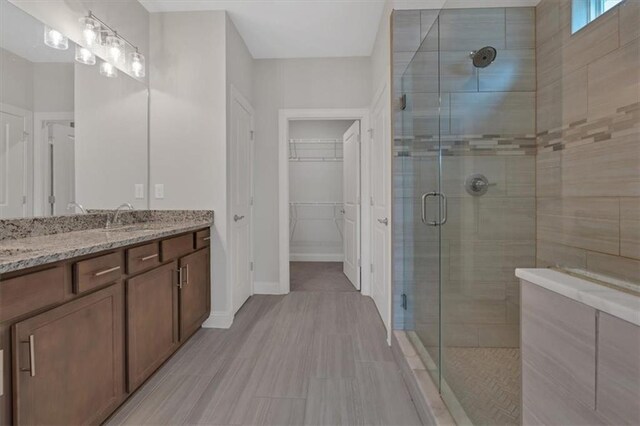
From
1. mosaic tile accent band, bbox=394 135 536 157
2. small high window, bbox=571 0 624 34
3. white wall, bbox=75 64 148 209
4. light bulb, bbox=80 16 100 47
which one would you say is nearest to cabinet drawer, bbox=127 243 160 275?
white wall, bbox=75 64 148 209

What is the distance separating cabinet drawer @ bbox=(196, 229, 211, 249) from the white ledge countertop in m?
2.08

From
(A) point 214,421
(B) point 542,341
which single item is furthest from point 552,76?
(A) point 214,421

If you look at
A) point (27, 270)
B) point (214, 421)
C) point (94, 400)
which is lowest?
point (214, 421)

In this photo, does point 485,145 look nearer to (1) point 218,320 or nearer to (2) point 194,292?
(2) point 194,292

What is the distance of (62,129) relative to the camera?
68.6 inches

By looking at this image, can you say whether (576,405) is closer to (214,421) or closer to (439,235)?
(439,235)

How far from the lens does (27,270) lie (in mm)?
984

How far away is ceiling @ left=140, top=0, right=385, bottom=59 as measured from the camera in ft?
7.91

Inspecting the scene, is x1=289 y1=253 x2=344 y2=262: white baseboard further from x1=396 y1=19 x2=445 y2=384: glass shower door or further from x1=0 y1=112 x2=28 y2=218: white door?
x1=0 y1=112 x2=28 y2=218: white door

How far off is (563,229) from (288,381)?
1.75 metres

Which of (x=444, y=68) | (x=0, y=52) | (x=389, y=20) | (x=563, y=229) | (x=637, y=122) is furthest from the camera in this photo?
(x=389, y=20)

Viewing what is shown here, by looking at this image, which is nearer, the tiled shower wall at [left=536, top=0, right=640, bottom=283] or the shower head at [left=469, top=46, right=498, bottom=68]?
the tiled shower wall at [left=536, top=0, right=640, bottom=283]

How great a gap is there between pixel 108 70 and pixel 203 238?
139cm

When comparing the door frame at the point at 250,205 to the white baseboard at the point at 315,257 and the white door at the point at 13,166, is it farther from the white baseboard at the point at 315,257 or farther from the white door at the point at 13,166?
the white baseboard at the point at 315,257
